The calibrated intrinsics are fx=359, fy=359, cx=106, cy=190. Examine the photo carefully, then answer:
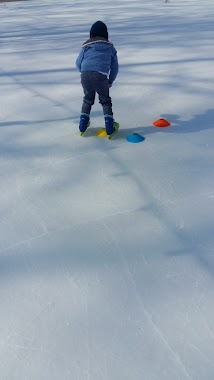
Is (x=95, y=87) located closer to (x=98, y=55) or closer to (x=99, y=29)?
(x=98, y=55)

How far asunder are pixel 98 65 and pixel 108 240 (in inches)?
53.2

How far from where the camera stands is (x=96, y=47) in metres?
2.43

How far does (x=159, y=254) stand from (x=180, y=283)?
18cm

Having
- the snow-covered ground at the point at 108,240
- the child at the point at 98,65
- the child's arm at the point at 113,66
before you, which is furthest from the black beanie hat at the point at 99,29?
the snow-covered ground at the point at 108,240

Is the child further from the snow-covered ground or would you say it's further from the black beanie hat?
the snow-covered ground

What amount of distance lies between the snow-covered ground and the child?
0.27m

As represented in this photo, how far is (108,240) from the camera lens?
1.60 m

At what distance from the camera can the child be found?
7.98 feet

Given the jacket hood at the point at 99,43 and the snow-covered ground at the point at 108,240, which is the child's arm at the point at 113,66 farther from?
the snow-covered ground at the point at 108,240

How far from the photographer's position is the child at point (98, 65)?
2432 millimetres

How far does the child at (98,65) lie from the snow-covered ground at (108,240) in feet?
0.88

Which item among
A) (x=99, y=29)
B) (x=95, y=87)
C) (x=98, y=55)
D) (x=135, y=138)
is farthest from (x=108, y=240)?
(x=99, y=29)

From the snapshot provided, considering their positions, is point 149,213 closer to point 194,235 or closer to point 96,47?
point 194,235

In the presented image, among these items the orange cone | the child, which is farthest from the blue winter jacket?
the orange cone
